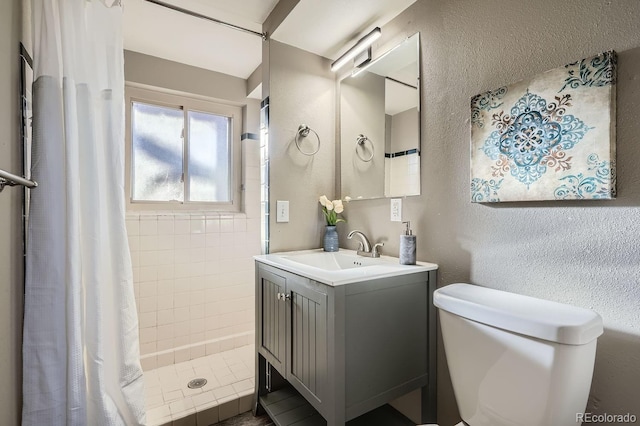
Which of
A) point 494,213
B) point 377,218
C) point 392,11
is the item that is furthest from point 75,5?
point 494,213

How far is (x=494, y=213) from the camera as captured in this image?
1160 millimetres

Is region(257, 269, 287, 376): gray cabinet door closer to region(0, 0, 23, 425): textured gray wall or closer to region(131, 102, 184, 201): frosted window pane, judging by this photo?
region(0, 0, 23, 425): textured gray wall

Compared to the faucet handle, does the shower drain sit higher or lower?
lower

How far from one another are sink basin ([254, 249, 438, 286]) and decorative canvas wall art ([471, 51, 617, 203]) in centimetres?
43

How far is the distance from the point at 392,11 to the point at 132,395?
2.09m

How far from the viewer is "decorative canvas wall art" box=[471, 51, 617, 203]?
0.88m

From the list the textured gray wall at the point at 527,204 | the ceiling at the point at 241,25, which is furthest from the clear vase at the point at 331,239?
the ceiling at the point at 241,25

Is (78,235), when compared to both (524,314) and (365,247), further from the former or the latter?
(524,314)

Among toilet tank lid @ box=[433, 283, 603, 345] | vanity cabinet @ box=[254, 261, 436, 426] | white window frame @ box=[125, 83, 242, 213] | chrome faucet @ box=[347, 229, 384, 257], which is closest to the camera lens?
toilet tank lid @ box=[433, 283, 603, 345]

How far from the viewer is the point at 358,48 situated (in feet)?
5.56

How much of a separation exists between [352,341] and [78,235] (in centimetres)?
103

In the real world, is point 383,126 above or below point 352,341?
above

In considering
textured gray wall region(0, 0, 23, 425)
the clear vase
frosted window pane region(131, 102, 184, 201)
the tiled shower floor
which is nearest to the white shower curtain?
textured gray wall region(0, 0, 23, 425)
